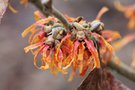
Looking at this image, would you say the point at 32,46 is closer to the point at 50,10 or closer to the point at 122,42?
the point at 50,10

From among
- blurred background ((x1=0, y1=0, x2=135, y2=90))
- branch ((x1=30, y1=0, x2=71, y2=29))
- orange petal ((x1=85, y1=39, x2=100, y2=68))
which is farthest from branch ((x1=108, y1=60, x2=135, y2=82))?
blurred background ((x1=0, y1=0, x2=135, y2=90))

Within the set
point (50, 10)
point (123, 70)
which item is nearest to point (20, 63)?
point (123, 70)

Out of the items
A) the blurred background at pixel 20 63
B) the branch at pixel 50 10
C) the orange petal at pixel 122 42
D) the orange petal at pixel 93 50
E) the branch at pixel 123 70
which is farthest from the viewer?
the blurred background at pixel 20 63

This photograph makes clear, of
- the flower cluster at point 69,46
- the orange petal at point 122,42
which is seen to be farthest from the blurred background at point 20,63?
the flower cluster at point 69,46

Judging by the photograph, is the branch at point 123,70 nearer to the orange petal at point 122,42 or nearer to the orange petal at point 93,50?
the orange petal at point 122,42

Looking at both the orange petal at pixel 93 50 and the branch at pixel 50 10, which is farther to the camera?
the branch at pixel 50 10

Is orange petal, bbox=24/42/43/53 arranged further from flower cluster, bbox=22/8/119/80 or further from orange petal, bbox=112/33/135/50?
orange petal, bbox=112/33/135/50
